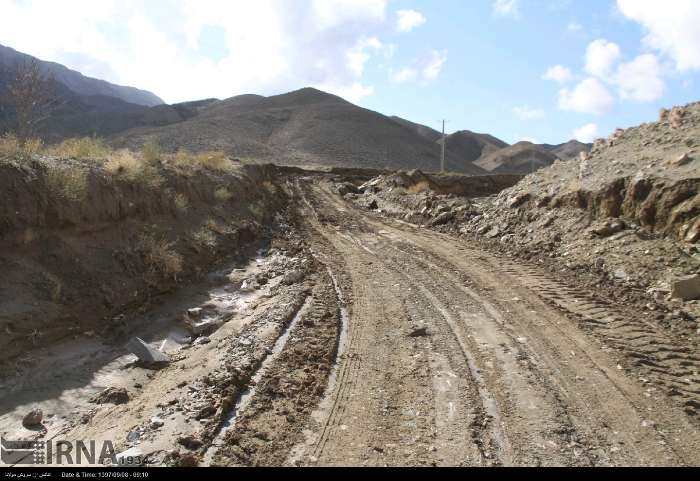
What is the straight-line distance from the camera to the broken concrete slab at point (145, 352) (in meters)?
6.22

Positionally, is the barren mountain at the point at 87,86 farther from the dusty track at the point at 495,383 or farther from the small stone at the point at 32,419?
the dusty track at the point at 495,383

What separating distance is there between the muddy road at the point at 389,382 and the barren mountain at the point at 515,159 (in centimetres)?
8521

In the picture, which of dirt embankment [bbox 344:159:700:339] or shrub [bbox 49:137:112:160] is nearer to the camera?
dirt embankment [bbox 344:159:700:339]

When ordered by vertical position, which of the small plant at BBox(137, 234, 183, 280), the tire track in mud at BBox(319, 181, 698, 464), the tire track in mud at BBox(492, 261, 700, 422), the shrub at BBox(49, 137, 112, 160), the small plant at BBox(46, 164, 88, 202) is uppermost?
the shrub at BBox(49, 137, 112, 160)

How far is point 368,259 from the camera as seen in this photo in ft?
35.9

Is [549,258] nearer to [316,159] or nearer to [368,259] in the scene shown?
[368,259]

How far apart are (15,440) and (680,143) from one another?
508 inches

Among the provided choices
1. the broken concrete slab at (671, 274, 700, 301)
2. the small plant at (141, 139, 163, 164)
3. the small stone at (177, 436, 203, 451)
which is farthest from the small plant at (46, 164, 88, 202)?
the broken concrete slab at (671, 274, 700, 301)

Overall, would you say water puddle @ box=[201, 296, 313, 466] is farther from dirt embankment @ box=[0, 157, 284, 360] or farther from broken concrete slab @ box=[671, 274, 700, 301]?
broken concrete slab @ box=[671, 274, 700, 301]

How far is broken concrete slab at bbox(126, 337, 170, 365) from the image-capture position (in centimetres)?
622

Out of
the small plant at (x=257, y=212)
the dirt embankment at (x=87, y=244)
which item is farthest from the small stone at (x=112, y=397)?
the small plant at (x=257, y=212)

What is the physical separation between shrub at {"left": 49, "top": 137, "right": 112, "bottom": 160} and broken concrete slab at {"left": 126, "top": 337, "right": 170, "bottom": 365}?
432 centimetres

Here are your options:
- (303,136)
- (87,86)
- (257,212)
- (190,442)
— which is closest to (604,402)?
(190,442)
